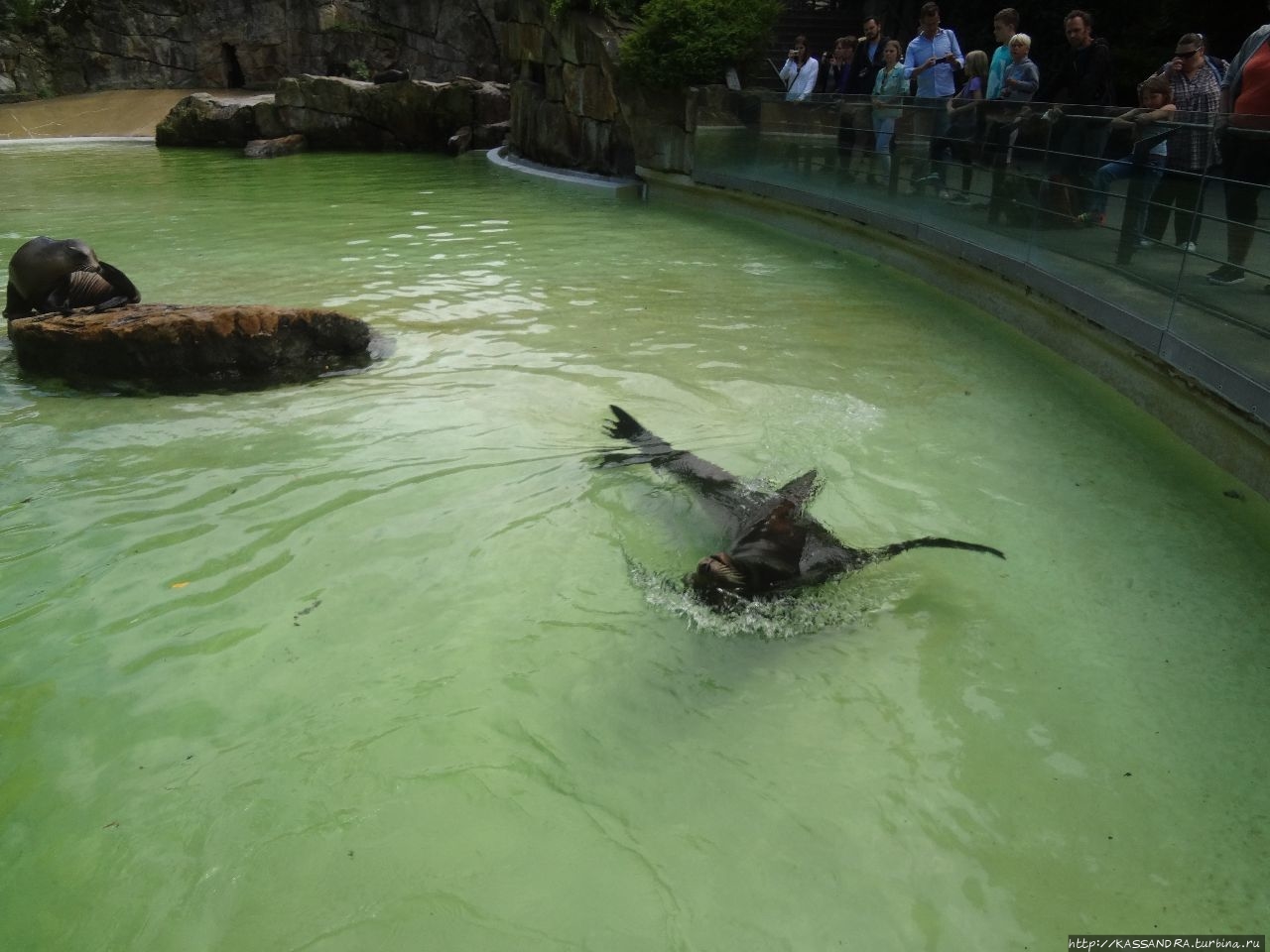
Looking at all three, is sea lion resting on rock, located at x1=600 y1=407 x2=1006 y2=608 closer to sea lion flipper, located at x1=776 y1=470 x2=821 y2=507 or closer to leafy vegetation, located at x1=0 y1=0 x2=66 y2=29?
sea lion flipper, located at x1=776 y1=470 x2=821 y2=507

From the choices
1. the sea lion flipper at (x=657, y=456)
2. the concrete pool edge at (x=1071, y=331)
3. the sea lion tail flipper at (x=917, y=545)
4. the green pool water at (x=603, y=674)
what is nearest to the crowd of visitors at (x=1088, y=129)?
the concrete pool edge at (x=1071, y=331)

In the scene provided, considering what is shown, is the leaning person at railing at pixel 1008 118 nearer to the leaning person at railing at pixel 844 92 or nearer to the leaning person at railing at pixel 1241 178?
the leaning person at railing at pixel 844 92

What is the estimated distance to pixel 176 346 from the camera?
6117mm

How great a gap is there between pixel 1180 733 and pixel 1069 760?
0.45 m

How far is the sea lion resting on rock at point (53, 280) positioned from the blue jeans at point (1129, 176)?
7474mm

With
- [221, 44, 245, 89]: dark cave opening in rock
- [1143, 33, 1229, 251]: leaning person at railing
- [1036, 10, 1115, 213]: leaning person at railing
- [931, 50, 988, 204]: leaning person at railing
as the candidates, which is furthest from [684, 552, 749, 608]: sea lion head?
[221, 44, 245, 89]: dark cave opening in rock

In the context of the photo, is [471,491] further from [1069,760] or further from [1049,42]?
[1049,42]

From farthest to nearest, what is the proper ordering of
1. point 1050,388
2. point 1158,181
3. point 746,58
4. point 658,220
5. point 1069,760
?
point 746,58
point 658,220
point 1050,388
point 1158,181
point 1069,760

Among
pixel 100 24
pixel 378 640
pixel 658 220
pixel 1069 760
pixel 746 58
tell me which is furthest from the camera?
pixel 100 24

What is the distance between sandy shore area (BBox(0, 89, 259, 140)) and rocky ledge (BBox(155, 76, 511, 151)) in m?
3.38

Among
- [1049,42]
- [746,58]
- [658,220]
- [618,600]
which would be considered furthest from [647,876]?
[1049,42]

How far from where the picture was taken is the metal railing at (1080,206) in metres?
4.64

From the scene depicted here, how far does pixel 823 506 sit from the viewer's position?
14.9 feet

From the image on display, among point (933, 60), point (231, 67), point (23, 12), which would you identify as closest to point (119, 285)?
point (933, 60)
